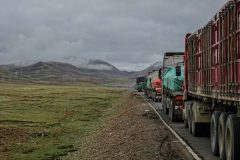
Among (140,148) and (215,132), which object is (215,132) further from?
(140,148)

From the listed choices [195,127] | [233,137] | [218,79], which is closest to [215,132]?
[218,79]

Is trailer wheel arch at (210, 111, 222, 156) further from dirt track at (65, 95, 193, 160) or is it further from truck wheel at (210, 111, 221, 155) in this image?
dirt track at (65, 95, 193, 160)

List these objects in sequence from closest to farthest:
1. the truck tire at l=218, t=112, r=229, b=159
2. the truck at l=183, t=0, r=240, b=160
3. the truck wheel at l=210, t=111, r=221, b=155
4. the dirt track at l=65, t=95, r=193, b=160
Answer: the truck at l=183, t=0, r=240, b=160 → the truck tire at l=218, t=112, r=229, b=159 → the truck wheel at l=210, t=111, r=221, b=155 → the dirt track at l=65, t=95, r=193, b=160

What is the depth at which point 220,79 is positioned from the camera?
14086 mm

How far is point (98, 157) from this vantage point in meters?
17.7

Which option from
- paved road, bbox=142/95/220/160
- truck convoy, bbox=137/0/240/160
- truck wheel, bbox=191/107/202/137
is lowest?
paved road, bbox=142/95/220/160

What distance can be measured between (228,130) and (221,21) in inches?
115

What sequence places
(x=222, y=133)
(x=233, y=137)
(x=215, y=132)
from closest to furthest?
(x=233, y=137), (x=222, y=133), (x=215, y=132)

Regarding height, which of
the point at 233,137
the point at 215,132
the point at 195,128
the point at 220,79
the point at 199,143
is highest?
the point at 220,79

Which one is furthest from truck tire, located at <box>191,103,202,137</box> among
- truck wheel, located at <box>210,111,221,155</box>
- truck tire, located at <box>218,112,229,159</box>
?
truck tire, located at <box>218,112,229,159</box>

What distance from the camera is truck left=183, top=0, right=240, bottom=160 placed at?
40.9 ft

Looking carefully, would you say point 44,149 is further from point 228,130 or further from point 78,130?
point 228,130

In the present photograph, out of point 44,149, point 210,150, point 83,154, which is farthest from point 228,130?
point 44,149

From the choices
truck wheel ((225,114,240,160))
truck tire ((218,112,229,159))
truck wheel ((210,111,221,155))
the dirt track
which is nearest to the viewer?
truck wheel ((225,114,240,160))
